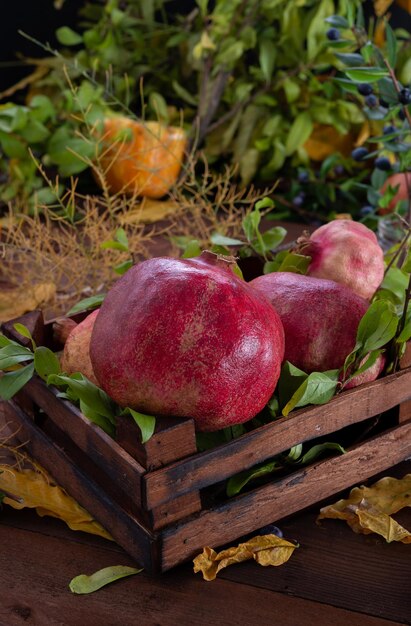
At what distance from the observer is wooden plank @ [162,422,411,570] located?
733 millimetres

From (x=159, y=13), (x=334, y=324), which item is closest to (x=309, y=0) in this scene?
(x=159, y=13)

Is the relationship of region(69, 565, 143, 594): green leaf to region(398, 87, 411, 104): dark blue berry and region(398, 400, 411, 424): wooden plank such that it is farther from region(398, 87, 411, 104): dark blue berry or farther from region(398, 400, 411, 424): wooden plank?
region(398, 87, 411, 104): dark blue berry

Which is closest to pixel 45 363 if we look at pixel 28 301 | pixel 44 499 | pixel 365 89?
pixel 44 499

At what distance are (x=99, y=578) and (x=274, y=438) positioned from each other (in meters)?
0.19

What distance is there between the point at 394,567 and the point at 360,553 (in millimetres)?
33

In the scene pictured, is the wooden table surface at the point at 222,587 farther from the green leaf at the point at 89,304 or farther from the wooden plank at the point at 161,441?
the green leaf at the point at 89,304

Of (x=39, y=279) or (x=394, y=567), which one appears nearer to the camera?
(x=394, y=567)

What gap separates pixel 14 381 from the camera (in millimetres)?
804

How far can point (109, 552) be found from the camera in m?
0.77

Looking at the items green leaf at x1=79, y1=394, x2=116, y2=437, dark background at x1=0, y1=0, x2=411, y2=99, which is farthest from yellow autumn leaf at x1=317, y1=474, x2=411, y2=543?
dark background at x1=0, y1=0, x2=411, y2=99

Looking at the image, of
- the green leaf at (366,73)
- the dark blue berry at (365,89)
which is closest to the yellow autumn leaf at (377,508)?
the green leaf at (366,73)

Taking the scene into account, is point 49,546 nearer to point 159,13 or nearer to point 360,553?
point 360,553

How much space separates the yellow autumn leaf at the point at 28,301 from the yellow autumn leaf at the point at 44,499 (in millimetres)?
474

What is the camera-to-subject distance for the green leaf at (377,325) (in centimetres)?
77
